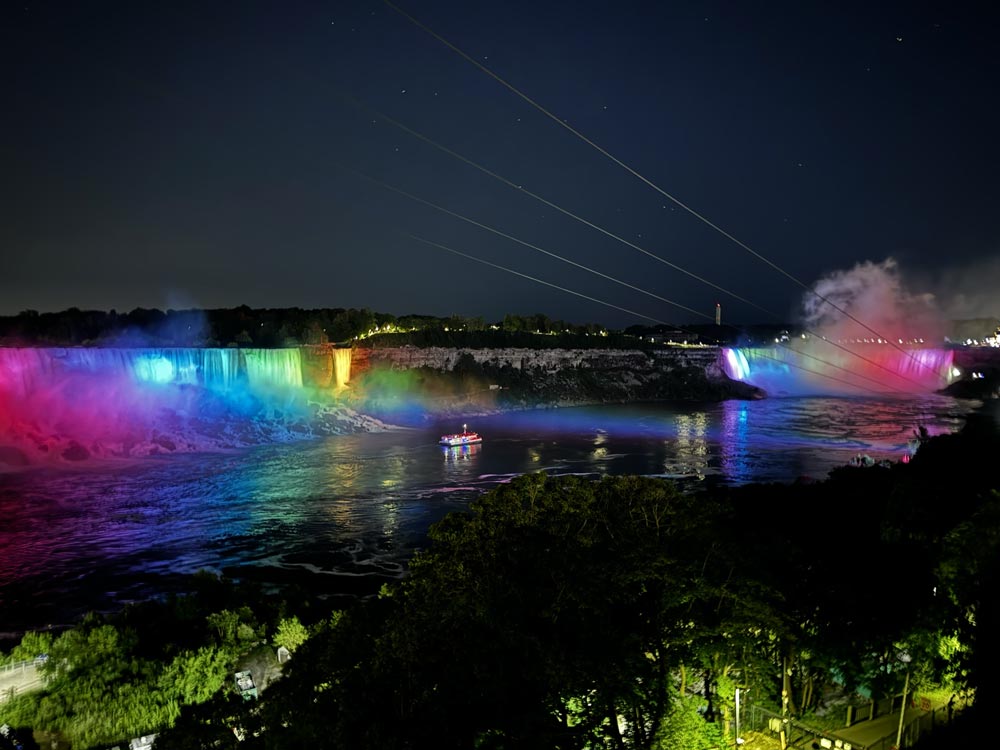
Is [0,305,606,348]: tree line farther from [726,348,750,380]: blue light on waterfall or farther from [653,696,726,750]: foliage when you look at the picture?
[653,696,726,750]: foliage

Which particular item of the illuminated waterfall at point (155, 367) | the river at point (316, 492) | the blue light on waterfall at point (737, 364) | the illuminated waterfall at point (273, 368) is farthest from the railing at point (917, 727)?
the blue light on waterfall at point (737, 364)

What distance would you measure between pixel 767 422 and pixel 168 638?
6014 cm

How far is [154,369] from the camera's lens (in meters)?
56.4

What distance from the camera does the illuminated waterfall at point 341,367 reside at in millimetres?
73688

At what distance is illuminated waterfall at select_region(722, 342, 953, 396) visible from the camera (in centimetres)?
9825

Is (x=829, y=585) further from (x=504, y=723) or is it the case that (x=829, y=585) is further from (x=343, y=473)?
(x=343, y=473)

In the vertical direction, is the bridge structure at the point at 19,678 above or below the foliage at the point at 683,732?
below

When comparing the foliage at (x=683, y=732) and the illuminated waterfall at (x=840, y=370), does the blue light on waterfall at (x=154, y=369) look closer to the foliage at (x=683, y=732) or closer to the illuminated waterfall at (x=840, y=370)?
the foliage at (x=683, y=732)

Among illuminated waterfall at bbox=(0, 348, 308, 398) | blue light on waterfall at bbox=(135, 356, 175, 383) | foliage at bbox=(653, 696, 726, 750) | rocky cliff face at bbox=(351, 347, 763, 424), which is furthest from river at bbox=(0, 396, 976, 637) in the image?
rocky cliff face at bbox=(351, 347, 763, 424)

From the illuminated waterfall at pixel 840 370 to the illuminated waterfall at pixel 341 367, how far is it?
5861 cm

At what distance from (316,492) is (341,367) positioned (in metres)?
40.2

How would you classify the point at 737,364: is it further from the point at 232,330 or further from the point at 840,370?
the point at 232,330

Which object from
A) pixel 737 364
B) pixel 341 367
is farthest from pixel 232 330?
pixel 737 364

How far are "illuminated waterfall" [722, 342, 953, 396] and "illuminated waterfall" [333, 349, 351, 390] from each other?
5861cm
